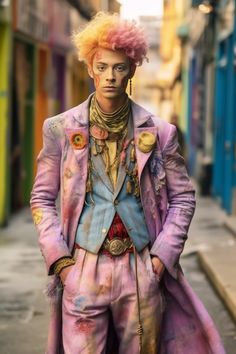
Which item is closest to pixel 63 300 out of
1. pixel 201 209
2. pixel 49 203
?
pixel 49 203

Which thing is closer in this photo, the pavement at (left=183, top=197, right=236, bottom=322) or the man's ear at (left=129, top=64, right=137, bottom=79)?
the man's ear at (left=129, top=64, right=137, bottom=79)

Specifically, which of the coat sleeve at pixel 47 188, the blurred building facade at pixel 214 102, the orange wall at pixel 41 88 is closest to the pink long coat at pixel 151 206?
the coat sleeve at pixel 47 188

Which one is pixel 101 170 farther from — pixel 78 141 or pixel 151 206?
pixel 151 206

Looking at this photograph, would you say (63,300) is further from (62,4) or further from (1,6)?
(62,4)

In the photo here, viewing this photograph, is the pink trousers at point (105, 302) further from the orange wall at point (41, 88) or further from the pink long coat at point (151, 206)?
the orange wall at point (41, 88)

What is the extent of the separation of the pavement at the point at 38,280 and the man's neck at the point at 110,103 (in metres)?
2.88

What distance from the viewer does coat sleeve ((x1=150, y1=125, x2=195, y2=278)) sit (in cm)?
414

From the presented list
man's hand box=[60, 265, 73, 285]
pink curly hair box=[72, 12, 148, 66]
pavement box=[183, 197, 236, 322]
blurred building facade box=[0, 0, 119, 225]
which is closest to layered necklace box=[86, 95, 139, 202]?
pink curly hair box=[72, 12, 148, 66]

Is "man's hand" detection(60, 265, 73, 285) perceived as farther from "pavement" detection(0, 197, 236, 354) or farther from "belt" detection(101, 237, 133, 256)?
"pavement" detection(0, 197, 236, 354)

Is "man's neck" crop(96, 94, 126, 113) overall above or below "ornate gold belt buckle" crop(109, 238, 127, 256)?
above

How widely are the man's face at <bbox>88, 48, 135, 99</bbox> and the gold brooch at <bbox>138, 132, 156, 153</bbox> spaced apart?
22 centimetres

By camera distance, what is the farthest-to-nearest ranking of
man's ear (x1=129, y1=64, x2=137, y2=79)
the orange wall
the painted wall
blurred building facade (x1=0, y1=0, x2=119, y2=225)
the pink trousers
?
the orange wall < blurred building facade (x1=0, y1=0, x2=119, y2=225) < the painted wall < man's ear (x1=129, y1=64, x2=137, y2=79) < the pink trousers

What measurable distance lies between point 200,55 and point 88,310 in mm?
21376

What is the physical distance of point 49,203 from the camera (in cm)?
425
